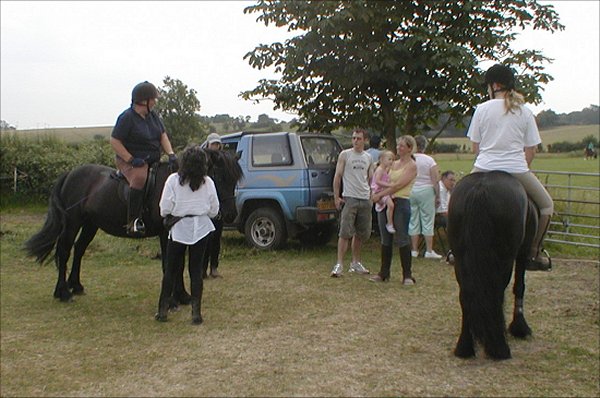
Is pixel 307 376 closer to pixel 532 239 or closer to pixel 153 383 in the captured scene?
pixel 153 383

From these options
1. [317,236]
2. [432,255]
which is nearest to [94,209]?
[317,236]

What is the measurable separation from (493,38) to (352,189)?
4331mm

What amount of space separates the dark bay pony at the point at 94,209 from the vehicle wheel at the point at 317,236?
14.4 ft

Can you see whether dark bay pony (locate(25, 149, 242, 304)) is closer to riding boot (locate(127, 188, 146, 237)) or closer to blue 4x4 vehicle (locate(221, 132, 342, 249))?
riding boot (locate(127, 188, 146, 237))

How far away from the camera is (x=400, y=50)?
980cm

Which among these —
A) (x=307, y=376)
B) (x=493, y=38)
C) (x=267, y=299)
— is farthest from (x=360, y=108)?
(x=307, y=376)

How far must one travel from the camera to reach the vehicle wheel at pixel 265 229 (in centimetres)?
997

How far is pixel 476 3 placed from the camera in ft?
32.1

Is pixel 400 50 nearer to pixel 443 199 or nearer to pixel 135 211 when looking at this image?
pixel 443 199

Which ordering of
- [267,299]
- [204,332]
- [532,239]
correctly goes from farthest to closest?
[267,299]
[204,332]
[532,239]

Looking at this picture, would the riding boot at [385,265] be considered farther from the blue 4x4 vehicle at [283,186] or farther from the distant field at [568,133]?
the distant field at [568,133]

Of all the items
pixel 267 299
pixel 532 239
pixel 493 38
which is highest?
pixel 493 38

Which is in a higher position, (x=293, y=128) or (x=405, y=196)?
(x=293, y=128)

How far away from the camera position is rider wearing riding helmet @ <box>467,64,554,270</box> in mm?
4562
